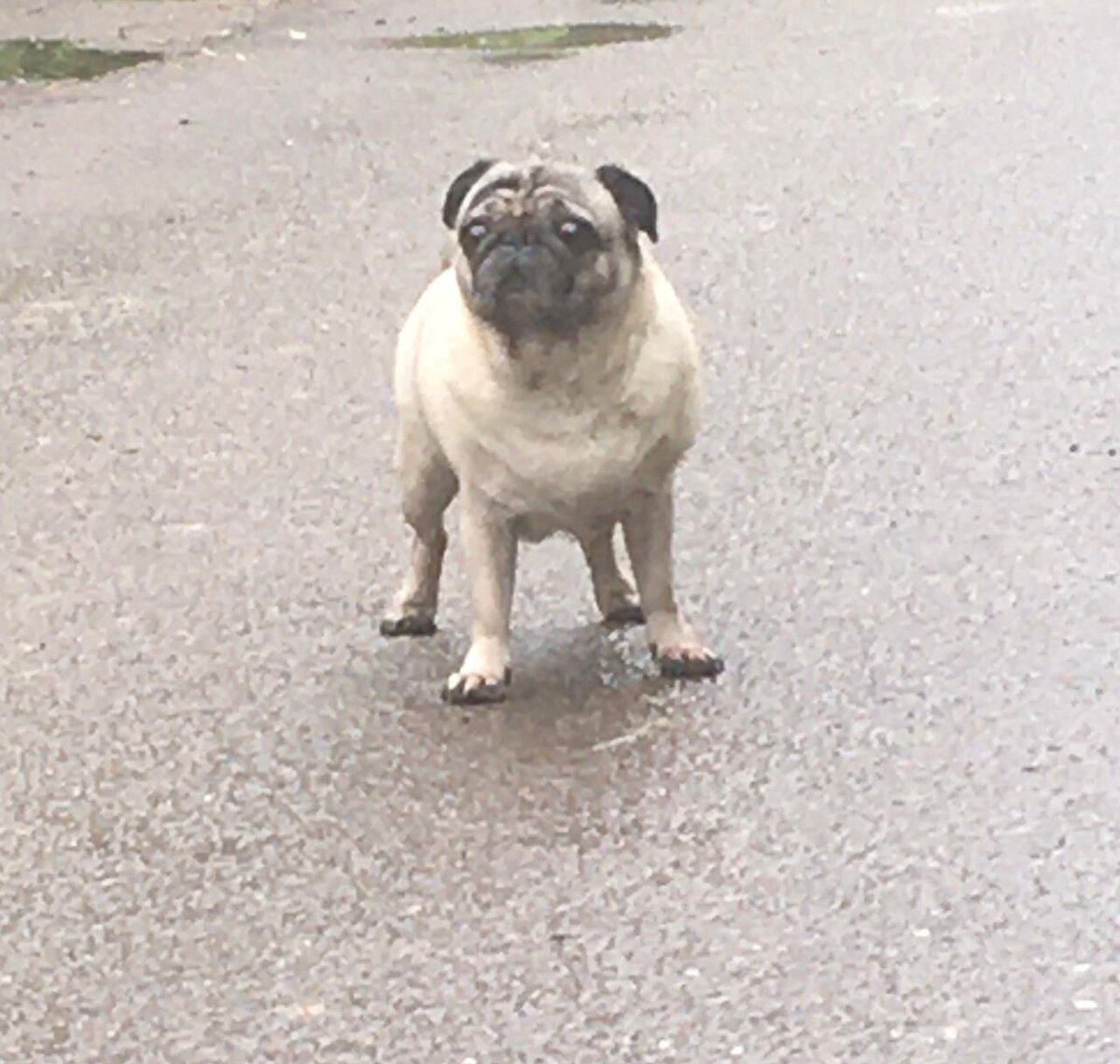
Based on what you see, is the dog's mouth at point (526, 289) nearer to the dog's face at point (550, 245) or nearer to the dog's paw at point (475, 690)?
the dog's face at point (550, 245)

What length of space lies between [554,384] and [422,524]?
1.93ft

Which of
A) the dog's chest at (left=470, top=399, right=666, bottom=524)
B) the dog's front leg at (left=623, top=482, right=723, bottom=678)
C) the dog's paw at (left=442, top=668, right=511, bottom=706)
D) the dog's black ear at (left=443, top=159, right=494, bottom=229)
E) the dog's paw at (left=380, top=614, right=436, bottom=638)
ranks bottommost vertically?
the dog's paw at (left=380, top=614, right=436, bottom=638)

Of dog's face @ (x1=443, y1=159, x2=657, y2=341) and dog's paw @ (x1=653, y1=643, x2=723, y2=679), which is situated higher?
dog's face @ (x1=443, y1=159, x2=657, y2=341)

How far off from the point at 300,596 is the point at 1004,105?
Answer: 20.6 feet

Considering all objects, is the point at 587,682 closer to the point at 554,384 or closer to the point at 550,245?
the point at 554,384

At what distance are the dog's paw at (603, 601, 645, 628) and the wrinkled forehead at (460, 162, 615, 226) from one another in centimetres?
86

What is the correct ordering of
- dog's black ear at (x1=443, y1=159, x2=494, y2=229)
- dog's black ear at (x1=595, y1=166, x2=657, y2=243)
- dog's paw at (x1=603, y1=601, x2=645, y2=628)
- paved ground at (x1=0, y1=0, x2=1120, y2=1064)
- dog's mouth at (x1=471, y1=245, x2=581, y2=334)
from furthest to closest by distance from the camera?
dog's paw at (x1=603, y1=601, x2=645, y2=628) → dog's black ear at (x1=443, y1=159, x2=494, y2=229) → dog's black ear at (x1=595, y1=166, x2=657, y2=243) → dog's mouth at (x1=471, y1=245, x2=581, y2=334) → paved ground at (x1=0, y1=0, x2=1120, y2=1064)

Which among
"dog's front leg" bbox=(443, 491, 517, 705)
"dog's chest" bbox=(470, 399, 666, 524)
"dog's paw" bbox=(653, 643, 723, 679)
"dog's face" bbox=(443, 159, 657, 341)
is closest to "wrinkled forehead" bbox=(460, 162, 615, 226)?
"dog's face" bbox=(443, 159, 657, 341)

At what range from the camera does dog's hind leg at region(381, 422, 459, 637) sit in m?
4.90

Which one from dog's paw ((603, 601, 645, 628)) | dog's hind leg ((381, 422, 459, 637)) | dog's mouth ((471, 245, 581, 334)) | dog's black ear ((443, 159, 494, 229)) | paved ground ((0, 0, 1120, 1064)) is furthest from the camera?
dog's paw ((603, 601, 645, 628))

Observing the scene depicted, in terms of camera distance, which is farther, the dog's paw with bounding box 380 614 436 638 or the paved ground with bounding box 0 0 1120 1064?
the dog's paw with bounding box 380 614 436 638

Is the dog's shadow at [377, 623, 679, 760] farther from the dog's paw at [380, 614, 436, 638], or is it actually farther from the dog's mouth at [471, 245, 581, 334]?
the dog's mouth at [471, 245, 581, 334]

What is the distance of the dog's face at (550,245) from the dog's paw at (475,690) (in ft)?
2.01

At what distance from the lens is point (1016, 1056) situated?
338cm
